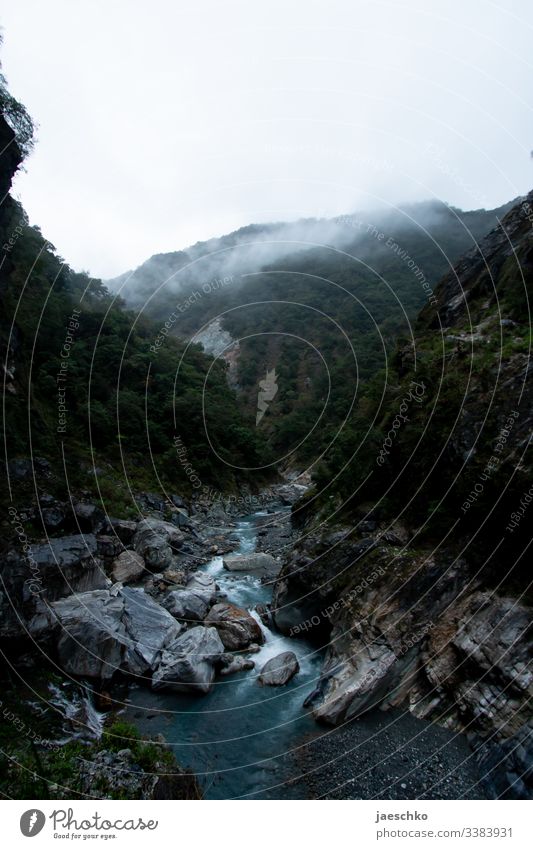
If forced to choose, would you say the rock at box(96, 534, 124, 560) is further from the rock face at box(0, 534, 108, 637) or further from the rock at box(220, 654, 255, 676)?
the rock at box(220, 654, 255, 676)

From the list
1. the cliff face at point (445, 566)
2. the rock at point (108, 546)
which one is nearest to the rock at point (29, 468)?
the rock at point (108, 546)

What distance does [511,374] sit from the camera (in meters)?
14.8

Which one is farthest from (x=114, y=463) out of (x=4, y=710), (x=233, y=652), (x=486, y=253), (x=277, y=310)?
(x=277, y=310)

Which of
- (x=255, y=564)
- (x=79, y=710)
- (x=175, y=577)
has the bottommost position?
(x=79, y=710)

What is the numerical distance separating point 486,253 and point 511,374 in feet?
50.0

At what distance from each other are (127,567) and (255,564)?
266 inches

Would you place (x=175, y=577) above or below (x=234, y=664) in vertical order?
below

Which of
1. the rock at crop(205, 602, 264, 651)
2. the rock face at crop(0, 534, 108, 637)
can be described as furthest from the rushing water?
the rock face at crop(0, 534, 108, 637)

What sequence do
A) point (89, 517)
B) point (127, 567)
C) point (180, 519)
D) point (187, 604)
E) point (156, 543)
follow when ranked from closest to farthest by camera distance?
point (187, 604), point (127, 567), point (89, 517), point (156, 543), point (180, 519)

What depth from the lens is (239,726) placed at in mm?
11562

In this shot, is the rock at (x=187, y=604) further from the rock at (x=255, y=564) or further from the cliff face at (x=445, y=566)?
the rock at (x=255, y=564)

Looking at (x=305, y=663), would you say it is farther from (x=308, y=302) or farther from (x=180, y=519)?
(x=308, y=302)

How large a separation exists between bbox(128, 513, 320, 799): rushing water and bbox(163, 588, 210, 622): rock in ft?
9.33

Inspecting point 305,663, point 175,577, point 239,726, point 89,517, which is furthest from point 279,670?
point 89,517
